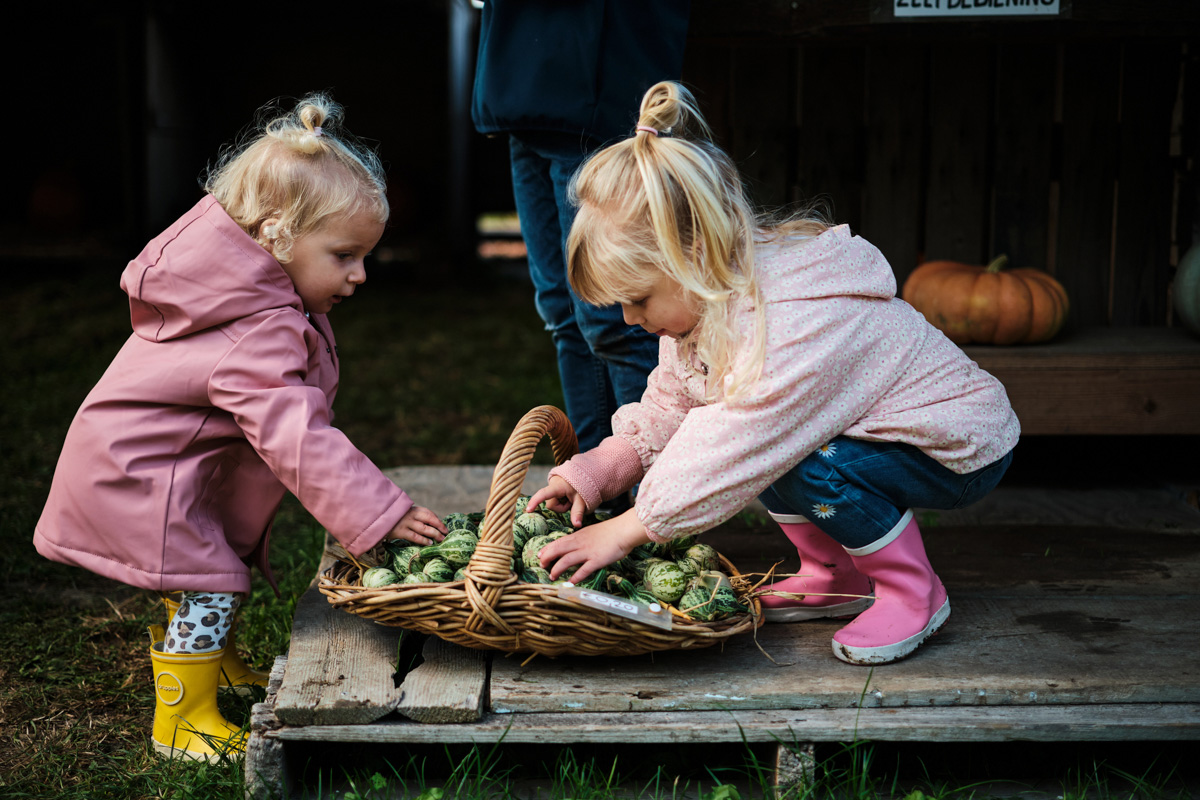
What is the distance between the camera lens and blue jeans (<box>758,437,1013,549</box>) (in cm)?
194

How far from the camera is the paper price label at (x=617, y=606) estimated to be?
1755mm

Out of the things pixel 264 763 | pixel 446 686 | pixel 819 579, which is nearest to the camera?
pixel 264 763

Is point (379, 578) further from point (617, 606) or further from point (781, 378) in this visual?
point (781, 378)

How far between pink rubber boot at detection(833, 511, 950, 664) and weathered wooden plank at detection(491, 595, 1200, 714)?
0.03m

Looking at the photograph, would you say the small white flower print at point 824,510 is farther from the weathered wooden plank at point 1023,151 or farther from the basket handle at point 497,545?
the weathered wooden plank at point 1023,151

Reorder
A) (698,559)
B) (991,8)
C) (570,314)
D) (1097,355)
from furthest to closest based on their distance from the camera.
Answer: (1097,355) < (991,8) < (570,314) < (698,559)

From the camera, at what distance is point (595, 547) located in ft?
6.17

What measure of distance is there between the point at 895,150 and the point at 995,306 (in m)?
0.79

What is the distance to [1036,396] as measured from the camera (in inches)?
123

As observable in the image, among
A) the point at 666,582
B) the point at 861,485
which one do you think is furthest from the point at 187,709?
the point at 861,485

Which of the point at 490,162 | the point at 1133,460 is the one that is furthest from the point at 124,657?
the point at 490,162

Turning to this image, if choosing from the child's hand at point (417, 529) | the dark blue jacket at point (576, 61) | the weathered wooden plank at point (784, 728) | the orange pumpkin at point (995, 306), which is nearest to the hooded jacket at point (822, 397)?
the weathered wooden plank at point (784, 728)

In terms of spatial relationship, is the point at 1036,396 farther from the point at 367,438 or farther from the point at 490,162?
the point at 490,162

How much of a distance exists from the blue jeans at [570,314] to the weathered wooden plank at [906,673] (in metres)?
0.73
